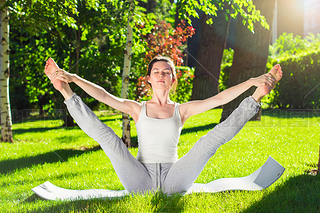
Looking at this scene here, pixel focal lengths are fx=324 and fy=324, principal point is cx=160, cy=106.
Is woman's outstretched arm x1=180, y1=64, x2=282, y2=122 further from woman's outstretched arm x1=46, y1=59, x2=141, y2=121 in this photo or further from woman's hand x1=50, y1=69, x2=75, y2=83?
woman's hand x1=50, y1=69, x2=75, y2=83

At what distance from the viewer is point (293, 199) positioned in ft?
9.64

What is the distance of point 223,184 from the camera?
11.6 ft

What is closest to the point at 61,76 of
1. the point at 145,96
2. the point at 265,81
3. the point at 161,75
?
the point at 161,75

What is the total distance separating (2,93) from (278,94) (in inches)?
370

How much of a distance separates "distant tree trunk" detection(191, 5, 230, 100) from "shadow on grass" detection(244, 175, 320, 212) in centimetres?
953

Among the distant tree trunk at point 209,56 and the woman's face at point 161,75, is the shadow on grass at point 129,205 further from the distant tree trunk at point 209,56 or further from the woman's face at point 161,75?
the distant tree trunk at point 209,56

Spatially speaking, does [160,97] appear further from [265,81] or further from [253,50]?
[253,50]

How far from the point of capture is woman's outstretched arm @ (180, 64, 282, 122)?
117 inches

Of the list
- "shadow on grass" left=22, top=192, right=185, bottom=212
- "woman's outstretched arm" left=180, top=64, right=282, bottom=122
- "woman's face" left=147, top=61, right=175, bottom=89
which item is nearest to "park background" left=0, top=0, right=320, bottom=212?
"shadow on grass" left=22, top=192, right=185, bottom=212

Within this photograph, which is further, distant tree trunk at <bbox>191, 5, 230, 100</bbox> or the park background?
distant tree trunk at <bbox>191, 5, 230, 100</bbox>

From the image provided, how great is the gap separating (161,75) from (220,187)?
4.40 ft

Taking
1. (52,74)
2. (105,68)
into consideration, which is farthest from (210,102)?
(105,68)

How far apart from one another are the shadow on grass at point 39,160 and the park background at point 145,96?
0.06 feet

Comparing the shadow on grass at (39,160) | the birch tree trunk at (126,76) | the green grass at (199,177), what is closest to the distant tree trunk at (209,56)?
the green grass at (199,177)
